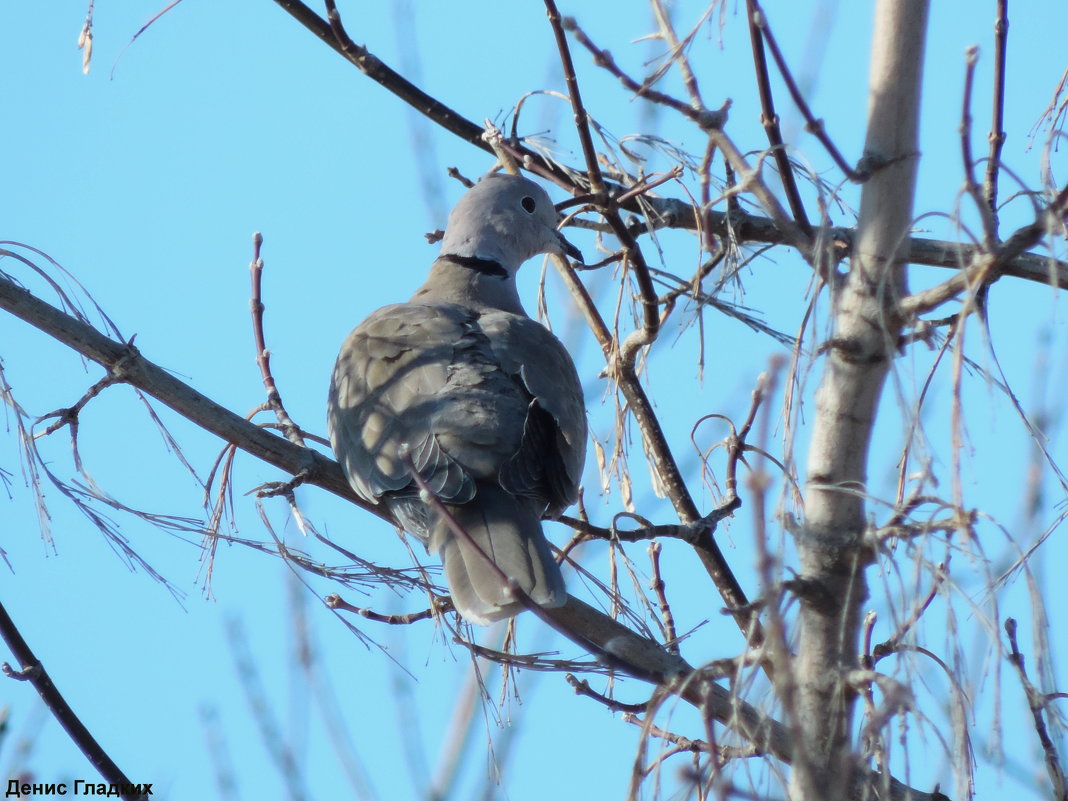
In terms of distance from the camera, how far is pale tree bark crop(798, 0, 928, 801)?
1621mm

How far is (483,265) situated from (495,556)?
1441mm

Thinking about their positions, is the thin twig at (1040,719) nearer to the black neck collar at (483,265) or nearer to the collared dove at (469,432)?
the collared dove at (469,432)

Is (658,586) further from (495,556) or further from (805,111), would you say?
(805,111)

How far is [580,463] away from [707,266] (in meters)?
0.73

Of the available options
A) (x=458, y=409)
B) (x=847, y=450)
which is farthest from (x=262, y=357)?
(x=847, y=450)

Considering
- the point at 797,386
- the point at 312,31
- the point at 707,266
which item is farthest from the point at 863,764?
the point at 312,31

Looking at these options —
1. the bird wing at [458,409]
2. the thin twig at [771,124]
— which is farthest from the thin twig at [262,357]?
the thin twig at [771,124]

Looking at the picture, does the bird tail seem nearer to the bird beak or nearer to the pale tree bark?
the pale tree bark

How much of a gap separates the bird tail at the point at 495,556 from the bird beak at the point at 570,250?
4.34 ft

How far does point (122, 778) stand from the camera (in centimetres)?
172

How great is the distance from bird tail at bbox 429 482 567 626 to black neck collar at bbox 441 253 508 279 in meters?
1.21

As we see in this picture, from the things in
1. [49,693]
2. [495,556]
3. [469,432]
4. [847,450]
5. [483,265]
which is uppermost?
[483,265]

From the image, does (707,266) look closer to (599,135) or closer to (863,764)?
(599,135)

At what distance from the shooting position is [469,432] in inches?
109
